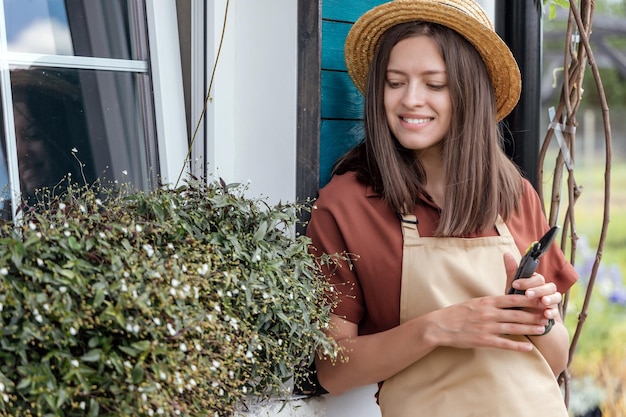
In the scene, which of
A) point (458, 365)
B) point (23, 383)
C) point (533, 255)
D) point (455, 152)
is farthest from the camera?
point (455, 152)

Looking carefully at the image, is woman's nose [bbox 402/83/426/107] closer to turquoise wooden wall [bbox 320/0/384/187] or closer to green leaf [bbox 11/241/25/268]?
turquoise wooden wall [bbox 320/0/384/187]

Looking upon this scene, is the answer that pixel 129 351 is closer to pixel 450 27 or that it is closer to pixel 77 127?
pixel 77 127

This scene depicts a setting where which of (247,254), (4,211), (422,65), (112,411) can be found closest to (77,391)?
(112,411)

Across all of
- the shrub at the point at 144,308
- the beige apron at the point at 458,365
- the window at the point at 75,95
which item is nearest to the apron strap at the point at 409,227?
the beige apron at the point at 458,365

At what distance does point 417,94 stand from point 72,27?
0.79 meters

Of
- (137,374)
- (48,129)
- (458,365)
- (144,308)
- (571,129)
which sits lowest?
(458,365)

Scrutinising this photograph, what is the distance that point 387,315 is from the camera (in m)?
1.90

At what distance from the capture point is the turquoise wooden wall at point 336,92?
2.09 meters

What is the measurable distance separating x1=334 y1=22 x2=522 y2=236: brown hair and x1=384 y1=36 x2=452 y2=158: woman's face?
0.02 m

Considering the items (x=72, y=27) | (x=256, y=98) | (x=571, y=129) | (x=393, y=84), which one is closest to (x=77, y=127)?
(x=72, y=27)

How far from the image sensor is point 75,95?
1.89 metres

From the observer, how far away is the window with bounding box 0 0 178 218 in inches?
70.2

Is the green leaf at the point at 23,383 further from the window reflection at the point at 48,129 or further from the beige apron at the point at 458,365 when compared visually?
the beige apron at the point at 458,365

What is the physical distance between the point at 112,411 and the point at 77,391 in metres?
0.09
